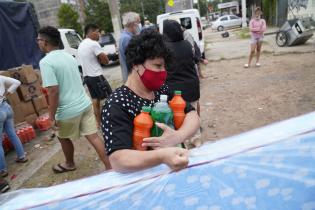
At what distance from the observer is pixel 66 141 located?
358 centimetres

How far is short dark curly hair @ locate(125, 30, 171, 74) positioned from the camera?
1.51m

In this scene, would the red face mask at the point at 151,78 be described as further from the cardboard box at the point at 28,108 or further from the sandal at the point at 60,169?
the cardboard box at the point at 28,108

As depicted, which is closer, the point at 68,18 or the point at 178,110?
the point at 178,110

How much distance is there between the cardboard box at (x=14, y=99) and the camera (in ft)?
17.1

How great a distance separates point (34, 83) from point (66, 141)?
2766 millimetres

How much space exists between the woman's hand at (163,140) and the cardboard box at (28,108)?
4852 millimetres

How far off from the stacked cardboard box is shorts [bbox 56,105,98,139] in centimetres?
247

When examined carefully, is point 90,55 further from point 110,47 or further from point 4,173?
point 110,47

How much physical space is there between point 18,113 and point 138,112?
4.59 m

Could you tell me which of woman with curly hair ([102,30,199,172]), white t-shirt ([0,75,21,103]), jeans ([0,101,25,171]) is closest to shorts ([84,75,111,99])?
white t-shirt ([0,75,21,103])

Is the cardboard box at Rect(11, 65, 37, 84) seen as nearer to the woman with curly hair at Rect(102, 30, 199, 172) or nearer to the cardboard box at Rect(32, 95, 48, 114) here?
the cardboard box at Rect(32, 95, 48, 114)

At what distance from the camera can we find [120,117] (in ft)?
4.65

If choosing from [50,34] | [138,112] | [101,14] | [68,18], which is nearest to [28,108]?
[50,34]

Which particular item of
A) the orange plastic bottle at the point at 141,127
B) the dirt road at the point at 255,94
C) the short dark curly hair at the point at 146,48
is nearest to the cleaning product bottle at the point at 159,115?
the orange plastic bottle at the point at 141,127
